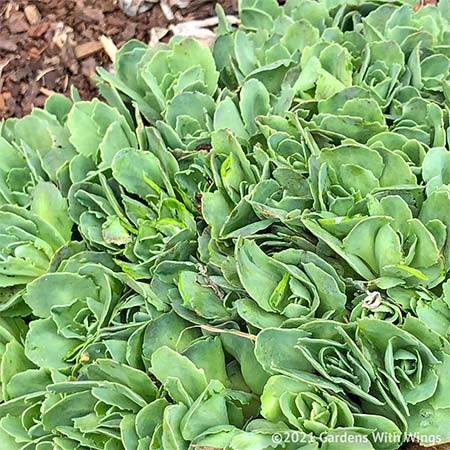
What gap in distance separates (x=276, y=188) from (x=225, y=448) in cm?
47

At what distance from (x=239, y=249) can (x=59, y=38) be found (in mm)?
1174

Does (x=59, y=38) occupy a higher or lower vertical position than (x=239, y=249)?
higher

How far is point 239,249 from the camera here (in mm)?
1149

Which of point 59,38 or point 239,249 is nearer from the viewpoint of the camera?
point 239,249

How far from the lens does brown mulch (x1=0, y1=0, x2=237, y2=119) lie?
1971mm

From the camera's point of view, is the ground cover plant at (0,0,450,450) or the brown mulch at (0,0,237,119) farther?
the brown mulch at (0,0,237,119)

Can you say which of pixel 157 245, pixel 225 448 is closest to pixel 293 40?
pixel 157 245

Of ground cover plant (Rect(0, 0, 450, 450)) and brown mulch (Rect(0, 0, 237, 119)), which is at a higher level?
brown mulch (Rect(0, 0, 237, 119))

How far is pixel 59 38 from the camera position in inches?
79.8

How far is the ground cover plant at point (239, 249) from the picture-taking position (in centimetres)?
107

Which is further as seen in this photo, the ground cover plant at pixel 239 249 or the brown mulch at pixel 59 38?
the brown mulch at pixel 59 38

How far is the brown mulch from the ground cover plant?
40cm

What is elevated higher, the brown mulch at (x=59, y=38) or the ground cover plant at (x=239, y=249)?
the brown mulch at (x=59, y=38)

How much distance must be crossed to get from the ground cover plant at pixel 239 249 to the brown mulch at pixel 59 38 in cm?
40
